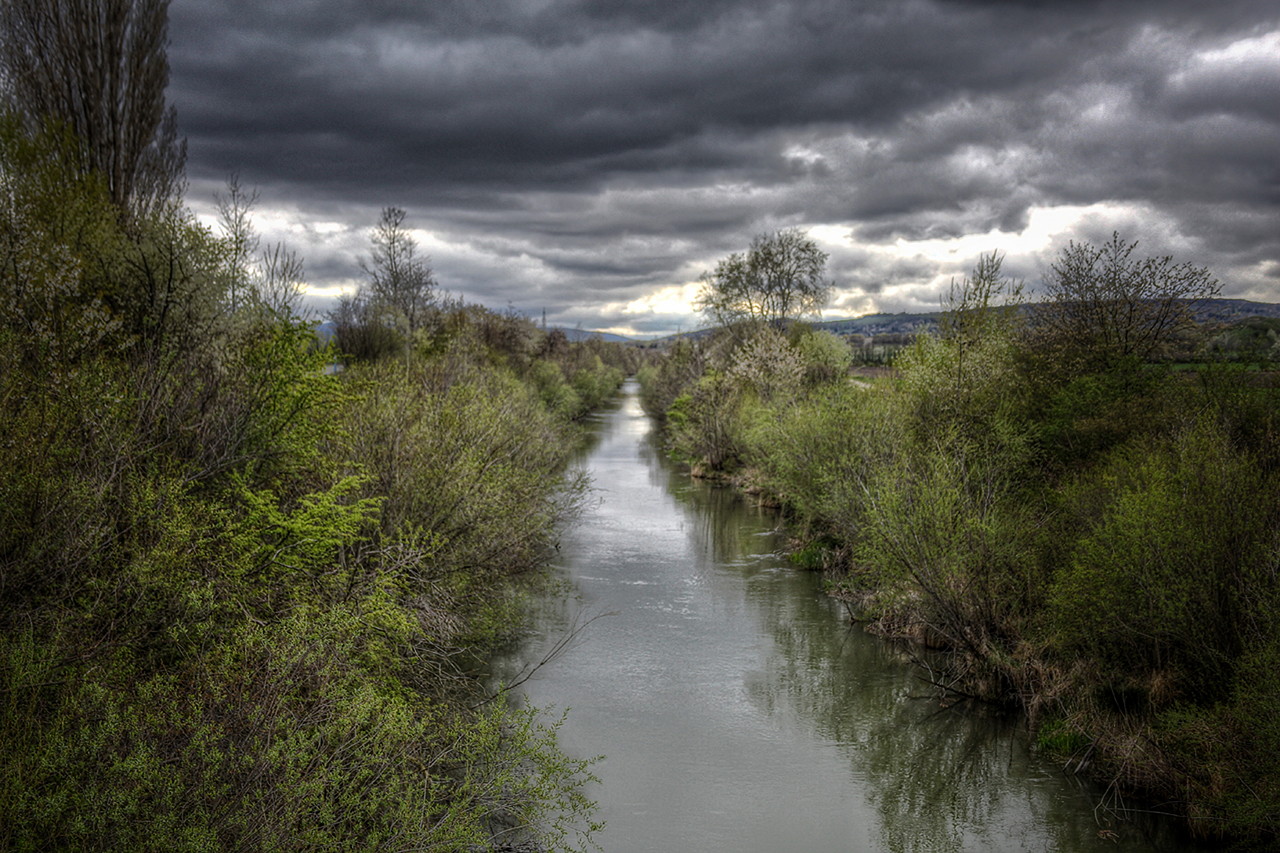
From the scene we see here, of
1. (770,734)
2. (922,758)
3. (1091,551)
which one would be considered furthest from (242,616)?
(1091,551)

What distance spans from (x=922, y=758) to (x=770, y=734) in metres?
2.31

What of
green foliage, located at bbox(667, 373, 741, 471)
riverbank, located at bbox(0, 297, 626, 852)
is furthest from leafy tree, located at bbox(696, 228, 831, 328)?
riverbank, located at bbox(0, 297, 626, 852)

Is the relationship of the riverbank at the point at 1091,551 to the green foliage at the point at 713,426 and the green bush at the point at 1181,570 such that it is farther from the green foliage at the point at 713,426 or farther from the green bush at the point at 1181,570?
the green foliage at the point at 713,426

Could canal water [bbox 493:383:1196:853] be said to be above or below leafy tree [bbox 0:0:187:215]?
below

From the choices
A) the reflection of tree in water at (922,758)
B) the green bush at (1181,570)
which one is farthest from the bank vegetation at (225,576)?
the green bush at (1181,570)

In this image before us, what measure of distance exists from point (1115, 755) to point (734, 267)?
36712mm

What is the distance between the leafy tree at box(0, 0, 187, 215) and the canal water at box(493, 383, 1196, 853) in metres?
15.0

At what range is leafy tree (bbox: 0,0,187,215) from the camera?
18.2 meters

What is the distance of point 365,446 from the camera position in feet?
42.4

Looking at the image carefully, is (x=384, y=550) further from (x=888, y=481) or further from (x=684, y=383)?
(x=684, y=383)

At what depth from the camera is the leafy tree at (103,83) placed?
18219 mm

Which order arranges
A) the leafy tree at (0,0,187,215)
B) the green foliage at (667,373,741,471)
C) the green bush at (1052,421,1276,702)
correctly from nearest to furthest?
the green bush at (1052,421,1276,702) → the leafy tree at (0,0,187,215) → the green foliage at (667,373,741,471)

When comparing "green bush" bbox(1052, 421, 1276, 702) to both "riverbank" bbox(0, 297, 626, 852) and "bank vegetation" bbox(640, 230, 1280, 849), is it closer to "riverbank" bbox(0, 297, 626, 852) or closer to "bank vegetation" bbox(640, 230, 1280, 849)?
"bank vegetation" bbox(640, 230, 1280, 849)

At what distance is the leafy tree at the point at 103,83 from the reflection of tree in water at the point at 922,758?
1927 centimetres
